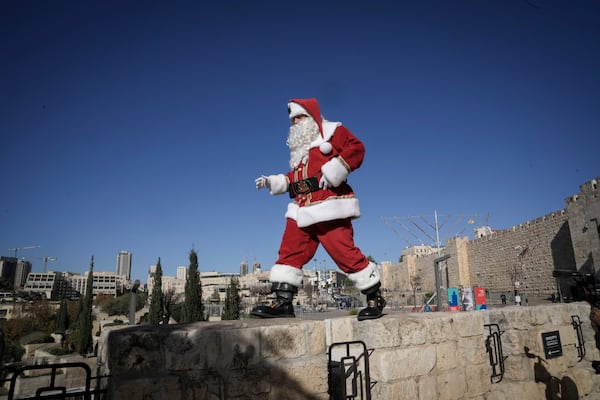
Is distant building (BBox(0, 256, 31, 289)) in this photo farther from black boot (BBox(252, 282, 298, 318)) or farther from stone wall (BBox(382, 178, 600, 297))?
black boot (BBox(252, 282, 298, 318))

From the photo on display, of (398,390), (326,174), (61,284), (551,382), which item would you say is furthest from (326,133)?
(61,284)

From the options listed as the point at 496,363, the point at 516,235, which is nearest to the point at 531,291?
the point at 516,235

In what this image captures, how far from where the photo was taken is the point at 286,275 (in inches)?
128

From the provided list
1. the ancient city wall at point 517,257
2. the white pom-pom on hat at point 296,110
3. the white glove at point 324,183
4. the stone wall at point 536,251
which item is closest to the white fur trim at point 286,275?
the white glove at point 324,183

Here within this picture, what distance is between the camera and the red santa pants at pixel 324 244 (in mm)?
3162

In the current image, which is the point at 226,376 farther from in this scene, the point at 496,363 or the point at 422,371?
the point at 496,363

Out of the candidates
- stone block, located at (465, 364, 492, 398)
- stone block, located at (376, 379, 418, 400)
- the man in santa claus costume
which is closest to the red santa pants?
the man in santa claus costume

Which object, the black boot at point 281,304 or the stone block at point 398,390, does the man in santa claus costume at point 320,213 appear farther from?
the stone block at point 398,390

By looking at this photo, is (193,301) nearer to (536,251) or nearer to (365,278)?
(365,278)

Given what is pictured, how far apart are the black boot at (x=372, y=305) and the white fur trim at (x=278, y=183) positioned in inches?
51.3

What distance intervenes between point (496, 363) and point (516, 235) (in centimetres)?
2939

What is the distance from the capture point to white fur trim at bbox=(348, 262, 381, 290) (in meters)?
3.13

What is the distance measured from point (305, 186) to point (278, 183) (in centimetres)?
44

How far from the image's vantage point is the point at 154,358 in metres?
1.88
